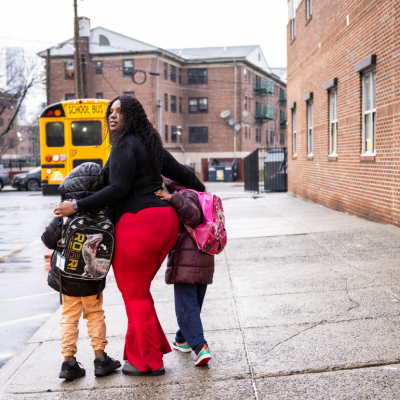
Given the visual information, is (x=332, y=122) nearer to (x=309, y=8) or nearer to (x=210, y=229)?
(x=309, y=8)

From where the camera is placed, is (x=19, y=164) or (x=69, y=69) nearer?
(x=69, y=69)

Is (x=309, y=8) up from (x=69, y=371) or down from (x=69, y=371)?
up

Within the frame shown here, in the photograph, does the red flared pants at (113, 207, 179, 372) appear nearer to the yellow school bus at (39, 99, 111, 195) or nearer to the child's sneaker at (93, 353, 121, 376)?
the child's sneaker at (93, 353, 121, 376)

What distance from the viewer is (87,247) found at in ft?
11.4

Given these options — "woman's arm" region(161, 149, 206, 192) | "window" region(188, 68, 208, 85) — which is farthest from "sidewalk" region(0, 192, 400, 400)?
"window" region(188, 68, 208, 85)

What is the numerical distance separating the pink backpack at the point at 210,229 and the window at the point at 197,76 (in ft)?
159

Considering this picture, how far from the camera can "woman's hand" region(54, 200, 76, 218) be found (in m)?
3.39

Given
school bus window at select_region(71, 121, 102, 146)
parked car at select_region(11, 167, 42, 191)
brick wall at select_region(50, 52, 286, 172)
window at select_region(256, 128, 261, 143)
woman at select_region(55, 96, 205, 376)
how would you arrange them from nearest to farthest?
woman at select_region(55, 96, 205, 376)
school bus window at select_region(71, 121, 102, 146)
parked car at select_region(11, 167, 42, 191)
brick wall at select_region(50, 52, 286, 172)
window at select_region(256, 128, 261, 143)

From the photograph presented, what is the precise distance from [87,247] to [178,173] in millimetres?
879

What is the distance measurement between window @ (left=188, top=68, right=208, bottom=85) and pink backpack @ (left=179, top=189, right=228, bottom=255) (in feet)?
159

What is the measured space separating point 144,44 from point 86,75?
19.4 feet

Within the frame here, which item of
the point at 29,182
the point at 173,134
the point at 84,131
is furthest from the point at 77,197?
the point at 173,134

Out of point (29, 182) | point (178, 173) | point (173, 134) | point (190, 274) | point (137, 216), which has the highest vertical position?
point (173, 134)

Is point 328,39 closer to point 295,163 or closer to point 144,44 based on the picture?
point 295,163
